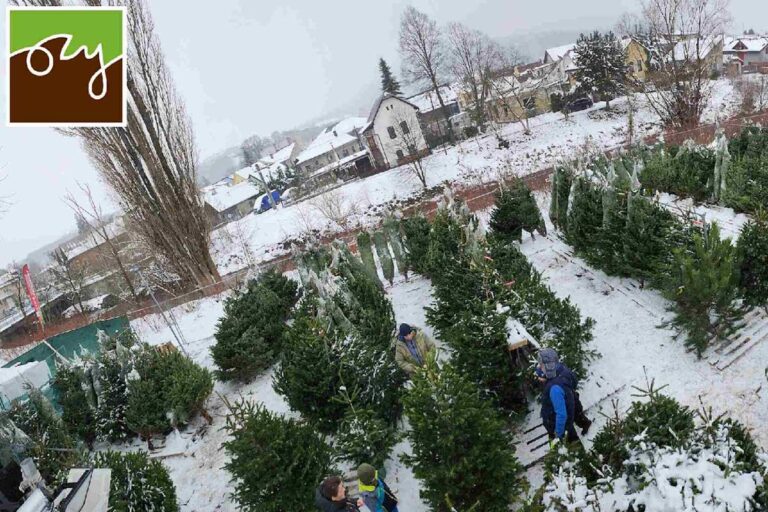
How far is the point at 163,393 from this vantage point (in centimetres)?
751

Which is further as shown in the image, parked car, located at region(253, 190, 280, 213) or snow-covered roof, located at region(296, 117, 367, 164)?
snow-covered roof, located at region(296, 117, 367, 164)

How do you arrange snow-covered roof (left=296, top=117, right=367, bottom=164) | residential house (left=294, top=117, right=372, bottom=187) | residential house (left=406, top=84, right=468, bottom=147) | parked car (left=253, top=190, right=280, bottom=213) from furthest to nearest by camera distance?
snow-covered roof (left=296, top=117, right=367, bottom=164)
residential house (left=294, top=117, right=372, bottom=187)
residential house (left=406, top=84, right=468, bottom=147)
parked car (left=253, top=190, right=280, bottom=213)

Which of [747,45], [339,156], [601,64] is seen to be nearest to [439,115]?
[339,156]

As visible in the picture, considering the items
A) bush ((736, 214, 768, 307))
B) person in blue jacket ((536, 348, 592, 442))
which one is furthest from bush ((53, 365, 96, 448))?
bush ((736, 214, 768, 307))

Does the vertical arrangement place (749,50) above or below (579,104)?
below

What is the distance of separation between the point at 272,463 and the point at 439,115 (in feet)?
157

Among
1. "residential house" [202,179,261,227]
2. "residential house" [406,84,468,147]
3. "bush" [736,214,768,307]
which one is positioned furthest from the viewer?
"residential house" [202,179,261,227]

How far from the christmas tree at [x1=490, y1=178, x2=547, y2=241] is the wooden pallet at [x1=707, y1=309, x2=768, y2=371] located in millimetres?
5290

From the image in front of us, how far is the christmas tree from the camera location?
11.1 m

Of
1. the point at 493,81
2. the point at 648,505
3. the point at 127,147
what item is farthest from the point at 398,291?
the point at 493,81

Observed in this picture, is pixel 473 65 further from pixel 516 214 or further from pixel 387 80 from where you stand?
pixel 516 214

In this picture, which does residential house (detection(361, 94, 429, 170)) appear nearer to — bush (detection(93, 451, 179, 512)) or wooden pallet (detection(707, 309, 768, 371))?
wooden pallet (detection(707, 309, 768, 371))

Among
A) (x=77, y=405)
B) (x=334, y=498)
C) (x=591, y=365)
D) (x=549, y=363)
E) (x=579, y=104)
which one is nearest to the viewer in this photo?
(x=334, y=498)

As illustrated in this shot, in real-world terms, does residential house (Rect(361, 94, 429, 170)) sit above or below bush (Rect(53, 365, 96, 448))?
above
